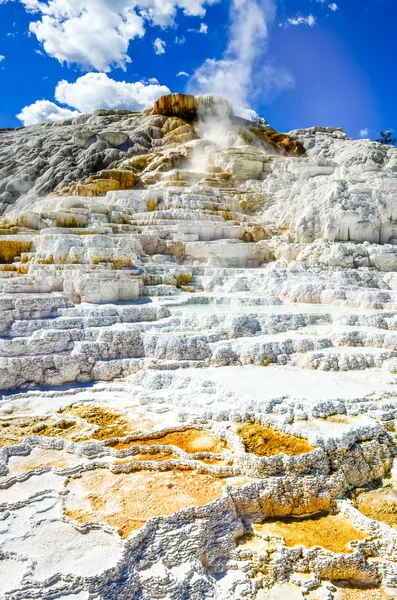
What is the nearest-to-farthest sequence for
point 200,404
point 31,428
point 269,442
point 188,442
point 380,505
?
point 380,505, point 269,442, point 188,442, point 31,428, point 200,404

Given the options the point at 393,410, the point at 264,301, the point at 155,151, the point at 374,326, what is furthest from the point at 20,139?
the point at 393,410

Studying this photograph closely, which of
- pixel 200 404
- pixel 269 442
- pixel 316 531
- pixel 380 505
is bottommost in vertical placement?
pixel 316 531

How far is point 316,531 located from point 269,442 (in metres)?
1.20

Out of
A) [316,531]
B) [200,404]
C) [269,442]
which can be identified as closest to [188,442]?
[200,404]

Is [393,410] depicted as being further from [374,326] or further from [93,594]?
[93,594]

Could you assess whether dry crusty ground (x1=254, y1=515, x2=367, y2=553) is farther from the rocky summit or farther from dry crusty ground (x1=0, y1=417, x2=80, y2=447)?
dry crusty ground (x1=0, y1=417, x2=80, y2=447)

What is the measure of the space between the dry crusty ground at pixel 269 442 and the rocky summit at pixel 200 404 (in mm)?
28

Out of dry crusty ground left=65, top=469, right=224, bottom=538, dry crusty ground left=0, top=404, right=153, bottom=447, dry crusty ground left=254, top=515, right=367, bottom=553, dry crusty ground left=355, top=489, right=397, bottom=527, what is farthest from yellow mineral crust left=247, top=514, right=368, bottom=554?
dry crusty ground left=0, top=404, right=153, bottom=447

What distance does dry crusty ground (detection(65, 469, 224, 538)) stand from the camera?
4.44 meters

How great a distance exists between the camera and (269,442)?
18.3 ft

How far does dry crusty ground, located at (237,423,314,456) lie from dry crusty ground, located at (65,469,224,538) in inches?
29.3

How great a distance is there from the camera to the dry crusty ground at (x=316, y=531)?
454 centimetres

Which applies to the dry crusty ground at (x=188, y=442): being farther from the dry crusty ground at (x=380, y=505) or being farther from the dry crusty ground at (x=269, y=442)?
the dry crusty ground at (x=380, y=505)

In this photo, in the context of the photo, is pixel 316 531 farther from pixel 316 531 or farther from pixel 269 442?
pixel 269 442
